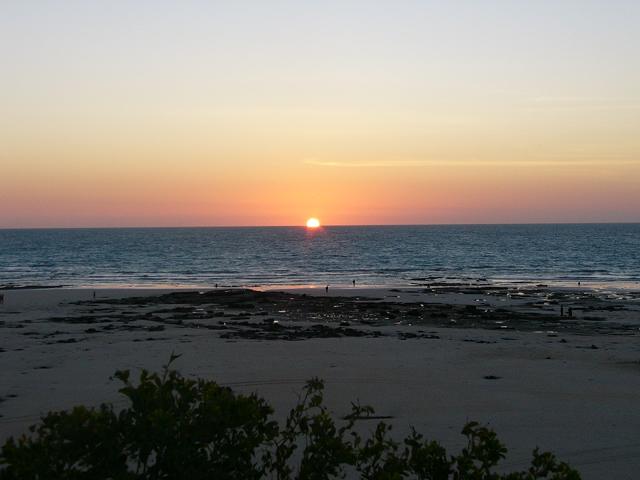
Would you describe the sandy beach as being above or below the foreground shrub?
below

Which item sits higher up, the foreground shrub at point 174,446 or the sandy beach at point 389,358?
the foreground shrub at point 174,446

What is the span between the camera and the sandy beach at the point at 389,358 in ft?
41.5

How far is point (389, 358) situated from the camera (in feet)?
62.5

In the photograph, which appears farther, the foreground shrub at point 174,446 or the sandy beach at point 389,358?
the sandy beach at point 389,358

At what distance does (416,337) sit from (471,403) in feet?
31.9

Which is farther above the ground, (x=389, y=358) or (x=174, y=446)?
(x=174, y=446)

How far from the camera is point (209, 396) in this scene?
4883mm

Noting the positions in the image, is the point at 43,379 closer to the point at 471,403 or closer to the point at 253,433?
the point at 471,403

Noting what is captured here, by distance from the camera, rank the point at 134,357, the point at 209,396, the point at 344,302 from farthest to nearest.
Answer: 1. the point at 344,302
2. the point at 134,357
3. the point at 209,396

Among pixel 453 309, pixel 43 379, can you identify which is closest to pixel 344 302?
pixel 453 309

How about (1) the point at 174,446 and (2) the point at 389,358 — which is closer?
(1) the point at 174,446

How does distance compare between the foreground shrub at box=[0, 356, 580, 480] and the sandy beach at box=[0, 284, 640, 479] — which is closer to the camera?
the foreground shrub at box=[0, 356, 580, 480]

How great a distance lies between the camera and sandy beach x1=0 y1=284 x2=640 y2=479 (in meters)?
12.6

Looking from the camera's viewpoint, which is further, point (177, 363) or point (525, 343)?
point (525, 343)
